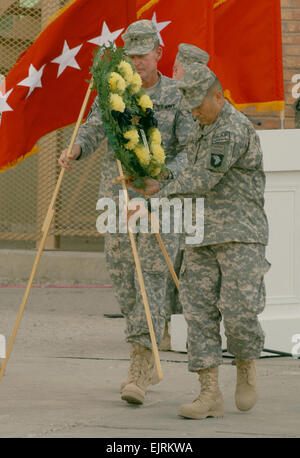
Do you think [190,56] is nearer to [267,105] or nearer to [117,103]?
[117,103]

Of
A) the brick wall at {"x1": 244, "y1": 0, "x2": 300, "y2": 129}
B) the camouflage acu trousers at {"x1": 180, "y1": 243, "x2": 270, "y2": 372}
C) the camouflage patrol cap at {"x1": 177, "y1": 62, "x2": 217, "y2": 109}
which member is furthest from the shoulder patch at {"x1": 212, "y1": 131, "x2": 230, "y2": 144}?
the brick wall at {"x1": 244, "y1": 0, "x2": 300, "y2": 129}

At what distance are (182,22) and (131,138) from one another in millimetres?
3032

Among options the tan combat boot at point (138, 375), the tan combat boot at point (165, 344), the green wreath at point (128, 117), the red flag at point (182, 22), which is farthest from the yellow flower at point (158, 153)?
the red flag at point (182, 22)

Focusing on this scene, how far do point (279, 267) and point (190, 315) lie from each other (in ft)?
6.83

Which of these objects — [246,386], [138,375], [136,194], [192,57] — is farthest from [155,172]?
[246,386]

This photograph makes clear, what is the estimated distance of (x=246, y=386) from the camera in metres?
5.96

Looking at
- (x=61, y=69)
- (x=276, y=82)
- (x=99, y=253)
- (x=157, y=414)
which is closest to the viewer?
(x=157, y=414)

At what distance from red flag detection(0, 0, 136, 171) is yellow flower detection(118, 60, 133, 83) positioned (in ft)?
4.61

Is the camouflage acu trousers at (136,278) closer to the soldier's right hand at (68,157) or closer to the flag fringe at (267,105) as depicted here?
the soldier's right hand at (68,157)

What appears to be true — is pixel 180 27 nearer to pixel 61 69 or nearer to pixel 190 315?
pixel 61 69

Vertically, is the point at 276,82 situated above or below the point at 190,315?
above

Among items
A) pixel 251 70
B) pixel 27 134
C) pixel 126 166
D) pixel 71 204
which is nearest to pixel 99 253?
pixel 71 204

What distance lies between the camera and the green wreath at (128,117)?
6180 millimetres

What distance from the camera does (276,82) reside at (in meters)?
9.55
